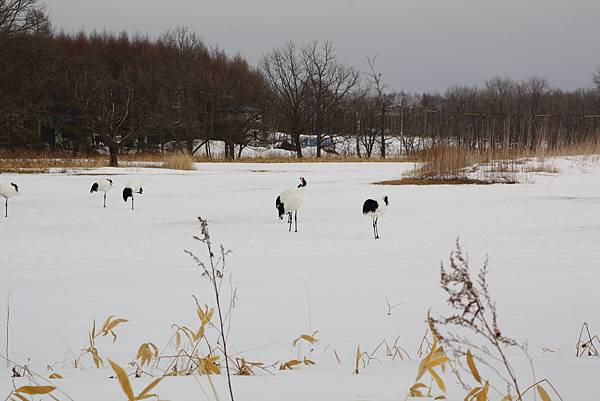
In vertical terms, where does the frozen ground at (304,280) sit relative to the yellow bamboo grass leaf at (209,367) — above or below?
below

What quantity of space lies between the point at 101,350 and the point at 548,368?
9.39ft

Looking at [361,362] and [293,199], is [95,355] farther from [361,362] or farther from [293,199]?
[293,199]

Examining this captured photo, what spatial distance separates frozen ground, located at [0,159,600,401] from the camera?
9.87 feet


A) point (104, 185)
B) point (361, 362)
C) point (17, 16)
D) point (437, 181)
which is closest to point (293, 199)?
point (104, 185)

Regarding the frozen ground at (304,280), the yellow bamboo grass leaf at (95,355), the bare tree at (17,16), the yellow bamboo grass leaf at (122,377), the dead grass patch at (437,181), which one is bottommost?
the frozen ground at (304,280)

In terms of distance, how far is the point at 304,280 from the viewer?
6809 mm

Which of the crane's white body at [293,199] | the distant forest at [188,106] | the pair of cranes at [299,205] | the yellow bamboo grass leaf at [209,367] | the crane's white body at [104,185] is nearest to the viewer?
the yellow bamboo grass leaf at [209,367]

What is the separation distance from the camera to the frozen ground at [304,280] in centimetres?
301

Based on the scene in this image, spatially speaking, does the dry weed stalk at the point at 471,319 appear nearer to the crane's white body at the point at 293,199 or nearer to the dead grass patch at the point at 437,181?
the crane's white body at the point at 293,199

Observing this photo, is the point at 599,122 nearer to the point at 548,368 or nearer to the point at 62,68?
the point at 62,68

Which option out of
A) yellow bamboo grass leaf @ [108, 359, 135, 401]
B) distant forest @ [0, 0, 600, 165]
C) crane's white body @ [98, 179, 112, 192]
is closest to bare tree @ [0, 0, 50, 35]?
distant forest @ [0, 0, 600, 165]

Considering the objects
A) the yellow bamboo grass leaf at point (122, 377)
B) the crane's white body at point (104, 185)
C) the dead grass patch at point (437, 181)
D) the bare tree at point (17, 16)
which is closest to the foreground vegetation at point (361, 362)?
the yellow bamboo grass leaf at point (122, 377)

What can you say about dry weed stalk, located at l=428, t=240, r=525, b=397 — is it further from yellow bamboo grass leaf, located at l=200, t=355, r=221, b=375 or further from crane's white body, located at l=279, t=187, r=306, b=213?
crane's white body, located at l=279, t=187, r=306, b=213

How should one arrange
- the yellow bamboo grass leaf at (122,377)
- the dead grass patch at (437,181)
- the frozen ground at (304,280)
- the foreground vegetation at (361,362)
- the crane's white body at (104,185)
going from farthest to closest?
the dead grass patch at (437,181), the crane's white body at (104,185), the frozen ground at (304,280), the foreground vegetation at (361,362), the yellow bamboo grass leaf at (122,377)
